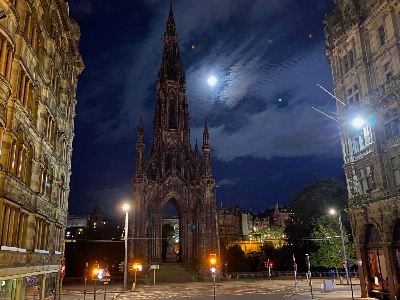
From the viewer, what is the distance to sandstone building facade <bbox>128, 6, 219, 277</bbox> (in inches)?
2559

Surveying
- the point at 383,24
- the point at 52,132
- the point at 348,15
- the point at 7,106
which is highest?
the point at 348,15

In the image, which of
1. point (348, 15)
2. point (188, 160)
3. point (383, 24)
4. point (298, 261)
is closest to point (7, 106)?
point (383, 24)

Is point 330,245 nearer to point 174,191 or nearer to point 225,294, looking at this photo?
point 225,294

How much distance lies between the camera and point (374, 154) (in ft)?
89.1

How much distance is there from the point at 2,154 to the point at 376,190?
23.9 meters

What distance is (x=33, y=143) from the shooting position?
64.8 feet

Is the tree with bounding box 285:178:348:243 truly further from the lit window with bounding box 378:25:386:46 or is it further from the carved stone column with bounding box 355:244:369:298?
the lit window with bounding box 378:25:386:46

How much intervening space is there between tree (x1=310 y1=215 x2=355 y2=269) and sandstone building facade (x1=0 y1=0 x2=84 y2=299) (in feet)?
137

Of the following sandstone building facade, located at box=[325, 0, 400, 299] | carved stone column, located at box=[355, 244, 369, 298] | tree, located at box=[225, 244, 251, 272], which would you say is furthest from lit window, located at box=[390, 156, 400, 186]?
tree, located at box=[225, 244, 251, 272]

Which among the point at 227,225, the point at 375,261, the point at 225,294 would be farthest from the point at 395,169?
the point at 227,225

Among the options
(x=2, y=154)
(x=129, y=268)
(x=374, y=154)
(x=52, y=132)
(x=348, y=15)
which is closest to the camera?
(x=2, y=154)

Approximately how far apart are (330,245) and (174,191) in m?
28.8

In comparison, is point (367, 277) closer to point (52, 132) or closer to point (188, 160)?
point (52, 132)

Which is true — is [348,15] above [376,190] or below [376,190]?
above
